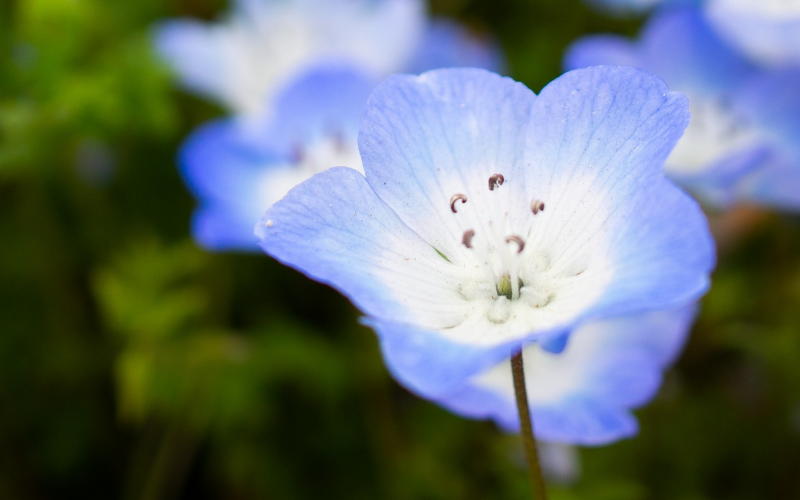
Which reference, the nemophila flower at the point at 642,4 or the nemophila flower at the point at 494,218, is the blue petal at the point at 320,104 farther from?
the nemophila flower at the point at 494,218

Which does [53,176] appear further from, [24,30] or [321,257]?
[321,257]

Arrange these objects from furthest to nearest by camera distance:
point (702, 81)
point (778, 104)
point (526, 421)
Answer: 1. point (702, 81)
2. point (778, 104)
3. point (526, 421)

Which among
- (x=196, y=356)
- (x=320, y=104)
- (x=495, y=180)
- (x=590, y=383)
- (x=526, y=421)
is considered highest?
(x=495, y=180)

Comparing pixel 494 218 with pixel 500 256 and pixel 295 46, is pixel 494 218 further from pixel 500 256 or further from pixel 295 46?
pixel 295 46

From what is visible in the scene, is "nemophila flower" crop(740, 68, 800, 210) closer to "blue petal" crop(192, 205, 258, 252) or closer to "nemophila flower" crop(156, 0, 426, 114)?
"nemophila flower" crop(156, 0, 426, 114)

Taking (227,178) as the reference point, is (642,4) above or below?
above

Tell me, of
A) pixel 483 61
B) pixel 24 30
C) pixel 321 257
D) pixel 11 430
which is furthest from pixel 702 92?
pixel 11 430

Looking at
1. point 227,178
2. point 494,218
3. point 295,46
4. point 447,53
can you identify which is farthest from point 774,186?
point 295,46
